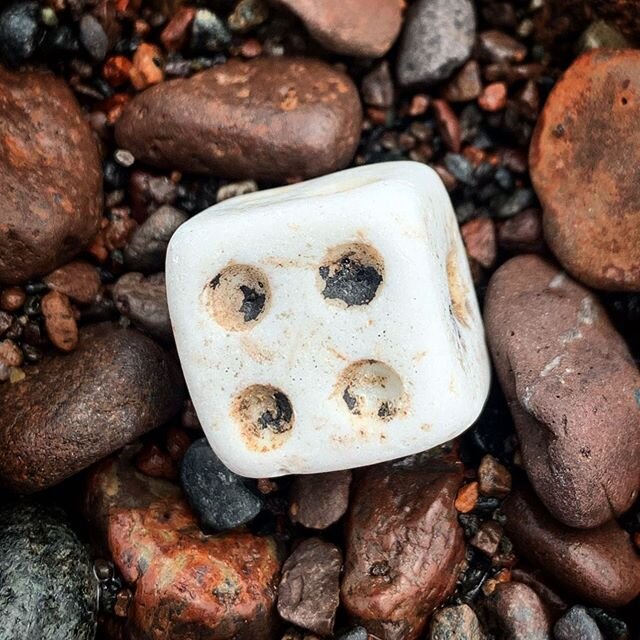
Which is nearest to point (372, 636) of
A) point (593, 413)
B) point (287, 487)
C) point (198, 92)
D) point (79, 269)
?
point (287, 487)

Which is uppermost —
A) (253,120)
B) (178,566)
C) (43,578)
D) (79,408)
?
(253,120)

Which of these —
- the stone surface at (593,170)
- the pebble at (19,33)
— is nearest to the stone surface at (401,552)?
the stone surface at (593,170)

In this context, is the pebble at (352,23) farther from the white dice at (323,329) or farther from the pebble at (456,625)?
the pebble at (456,625)

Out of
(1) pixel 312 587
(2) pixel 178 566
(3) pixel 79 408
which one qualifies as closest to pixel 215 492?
(2) pixel 178 566

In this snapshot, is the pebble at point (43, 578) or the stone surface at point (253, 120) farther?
the stone surface at point (253, 120)

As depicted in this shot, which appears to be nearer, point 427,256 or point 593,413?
Result: point 427,256

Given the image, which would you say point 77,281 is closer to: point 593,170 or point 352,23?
point 352,23

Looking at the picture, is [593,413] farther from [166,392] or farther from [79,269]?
[79,269]
